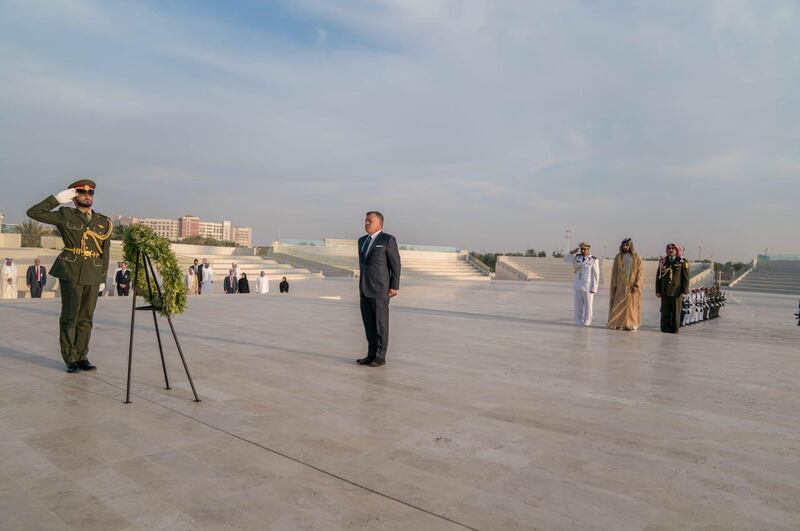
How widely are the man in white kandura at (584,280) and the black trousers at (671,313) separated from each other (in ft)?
4.32

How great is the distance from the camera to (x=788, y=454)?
3.38 meters

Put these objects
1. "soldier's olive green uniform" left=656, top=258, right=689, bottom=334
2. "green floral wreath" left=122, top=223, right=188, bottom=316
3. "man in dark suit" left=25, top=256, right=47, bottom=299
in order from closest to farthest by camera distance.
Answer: "green floral wreath" left=122, top=223, right=188, bottom=316 < "soldier's olive green uniform" left=656, top=258, right=689, bottom=334 < "man in dark suit" left=25, top=256, right=47, bottom=299

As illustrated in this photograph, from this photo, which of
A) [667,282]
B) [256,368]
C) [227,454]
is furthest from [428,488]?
[667,282]

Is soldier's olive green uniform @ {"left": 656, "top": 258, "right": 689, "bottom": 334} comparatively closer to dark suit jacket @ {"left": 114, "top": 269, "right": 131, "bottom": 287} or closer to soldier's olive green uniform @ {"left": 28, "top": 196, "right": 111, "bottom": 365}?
soldier's olive green uniform @ {"left": 28, "top": 196, "right": 111, "bottom": 365}

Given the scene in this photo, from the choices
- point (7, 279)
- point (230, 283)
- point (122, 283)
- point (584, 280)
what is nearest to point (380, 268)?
point (584, 280)

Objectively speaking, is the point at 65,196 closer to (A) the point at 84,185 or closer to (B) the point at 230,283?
(A) the point at 84,185

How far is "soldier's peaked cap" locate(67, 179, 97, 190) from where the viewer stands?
506cm

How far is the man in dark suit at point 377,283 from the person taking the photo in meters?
5.96


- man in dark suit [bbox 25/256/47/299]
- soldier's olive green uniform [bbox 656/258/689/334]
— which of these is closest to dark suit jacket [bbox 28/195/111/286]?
soldier's olive green uniform [bbox 656/258/689/334]

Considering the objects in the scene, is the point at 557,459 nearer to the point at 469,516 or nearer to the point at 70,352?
the point at 469,516

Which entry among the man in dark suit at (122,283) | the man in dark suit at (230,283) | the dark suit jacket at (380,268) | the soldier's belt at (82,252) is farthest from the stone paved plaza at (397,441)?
the man in dark suit at (230,283)

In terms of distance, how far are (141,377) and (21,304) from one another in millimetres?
8893

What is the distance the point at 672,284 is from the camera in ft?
32.6

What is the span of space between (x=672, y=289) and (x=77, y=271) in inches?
376
